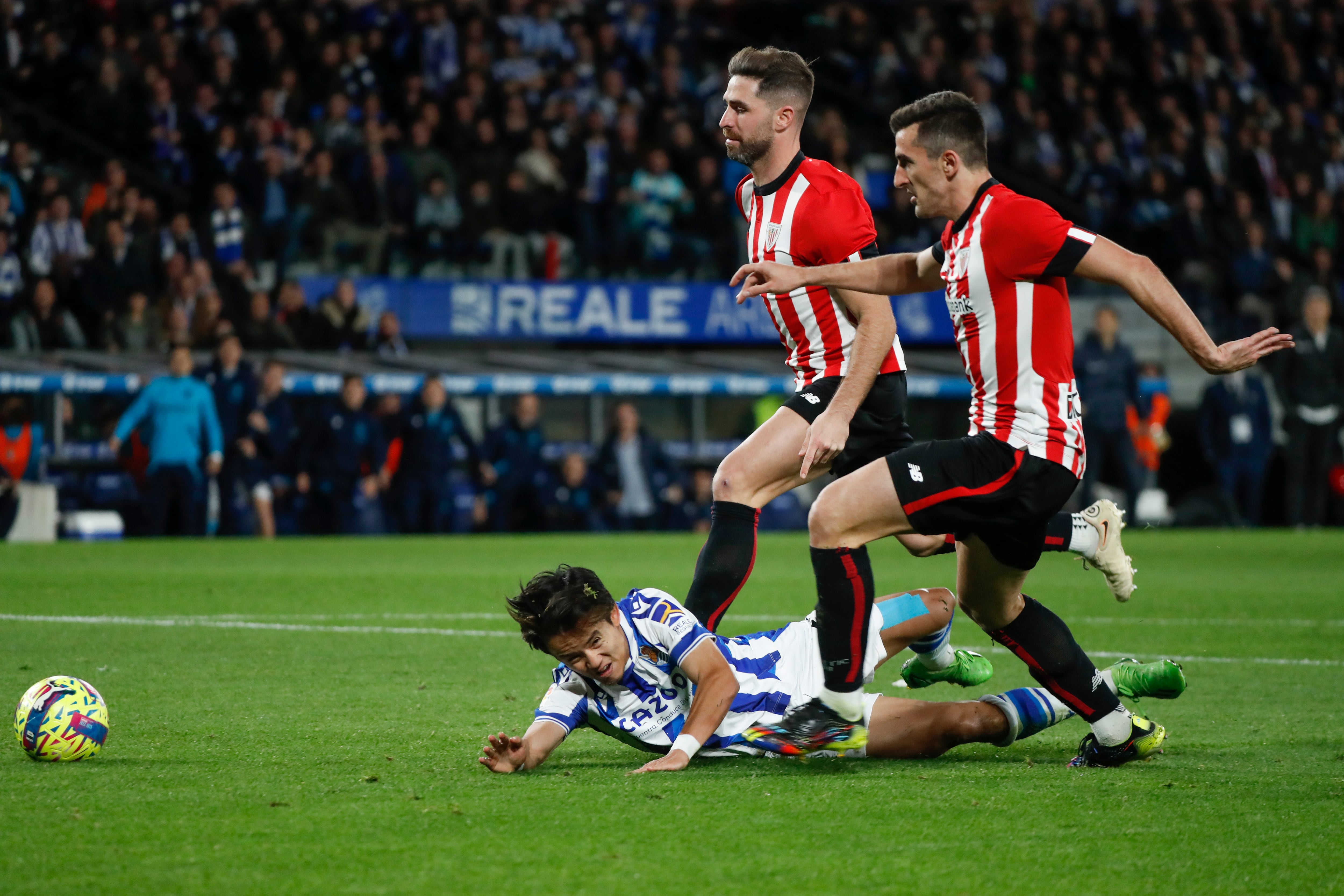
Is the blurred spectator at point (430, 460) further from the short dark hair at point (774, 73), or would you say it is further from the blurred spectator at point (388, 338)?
the short dark hair at point (774, 73)

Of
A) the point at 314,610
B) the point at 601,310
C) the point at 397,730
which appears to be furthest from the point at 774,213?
the point at 601,310

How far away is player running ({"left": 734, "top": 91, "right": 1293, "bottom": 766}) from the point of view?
4.60 meters

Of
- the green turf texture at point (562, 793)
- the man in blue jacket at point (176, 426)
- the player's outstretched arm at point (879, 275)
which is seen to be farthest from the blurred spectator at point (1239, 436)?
the player's outstretched arm at point (879, 275)

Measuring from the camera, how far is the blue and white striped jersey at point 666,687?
15.3ft

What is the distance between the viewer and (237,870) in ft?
11.0

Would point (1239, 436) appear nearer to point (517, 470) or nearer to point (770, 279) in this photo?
point (517, 470)

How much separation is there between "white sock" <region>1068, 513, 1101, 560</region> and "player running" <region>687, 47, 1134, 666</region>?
0.66 m

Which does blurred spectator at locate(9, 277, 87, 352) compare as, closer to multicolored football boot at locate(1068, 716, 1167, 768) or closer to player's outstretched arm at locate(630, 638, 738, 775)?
player's outstretched arm at locate(630, 638, 738, 775)

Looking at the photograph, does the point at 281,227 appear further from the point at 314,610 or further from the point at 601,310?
the point at 314,610

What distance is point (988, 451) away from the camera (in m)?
4.67

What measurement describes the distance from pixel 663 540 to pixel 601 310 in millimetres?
3608

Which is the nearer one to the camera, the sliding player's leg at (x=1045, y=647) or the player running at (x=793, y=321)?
the sliding player's leg at (x=1045, y=647)

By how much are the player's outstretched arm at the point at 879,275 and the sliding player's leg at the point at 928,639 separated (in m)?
0.96

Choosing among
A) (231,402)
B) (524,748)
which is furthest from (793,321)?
(231,402)
